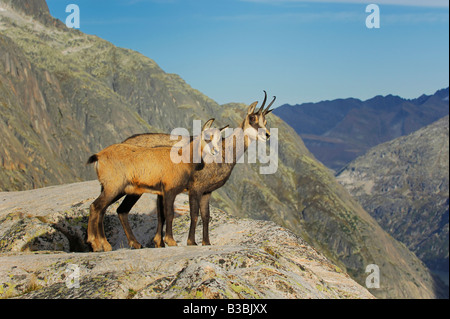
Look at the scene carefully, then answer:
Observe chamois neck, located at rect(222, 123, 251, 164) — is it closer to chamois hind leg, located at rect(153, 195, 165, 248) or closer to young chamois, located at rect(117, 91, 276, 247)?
young chamois, located at rect(117, 91, 276, 247)

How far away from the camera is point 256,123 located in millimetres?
20844

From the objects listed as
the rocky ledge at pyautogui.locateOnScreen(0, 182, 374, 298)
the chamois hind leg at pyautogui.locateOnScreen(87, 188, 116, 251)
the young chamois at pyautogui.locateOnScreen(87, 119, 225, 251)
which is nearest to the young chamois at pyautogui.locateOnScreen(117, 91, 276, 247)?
the young chamois at pyautogui.locateOnScreen(87, 119, 225, 251)

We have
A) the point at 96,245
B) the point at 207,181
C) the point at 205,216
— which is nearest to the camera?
the point at 96,245

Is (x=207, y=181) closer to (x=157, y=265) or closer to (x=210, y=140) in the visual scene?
(x=210, y=140)

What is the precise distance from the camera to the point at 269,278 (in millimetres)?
14938

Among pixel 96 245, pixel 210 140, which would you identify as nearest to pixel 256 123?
pixel 210 140

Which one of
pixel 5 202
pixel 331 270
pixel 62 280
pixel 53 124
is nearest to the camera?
pixel 62 280

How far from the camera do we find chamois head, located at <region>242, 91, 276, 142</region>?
20688mm

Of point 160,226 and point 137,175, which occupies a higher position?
point 137,175

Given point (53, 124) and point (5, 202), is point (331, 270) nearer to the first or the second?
point (5, 202)

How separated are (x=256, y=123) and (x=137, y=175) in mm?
5057

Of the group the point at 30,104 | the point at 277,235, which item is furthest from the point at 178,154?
the point at 30,104

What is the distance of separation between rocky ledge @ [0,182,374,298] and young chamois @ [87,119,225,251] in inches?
63.6

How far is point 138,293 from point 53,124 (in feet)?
635
